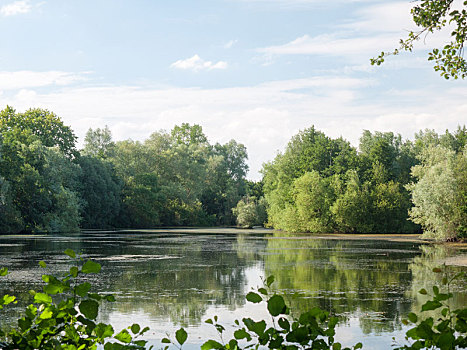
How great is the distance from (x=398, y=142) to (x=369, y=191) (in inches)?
1195

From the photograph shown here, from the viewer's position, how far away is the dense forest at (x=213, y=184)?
140ft

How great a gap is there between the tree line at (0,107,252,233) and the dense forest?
0.40ft

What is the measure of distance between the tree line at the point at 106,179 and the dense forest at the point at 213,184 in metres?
0.12

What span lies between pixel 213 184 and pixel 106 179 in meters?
26.3

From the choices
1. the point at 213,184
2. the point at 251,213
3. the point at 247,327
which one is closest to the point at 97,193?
the point at 251,213

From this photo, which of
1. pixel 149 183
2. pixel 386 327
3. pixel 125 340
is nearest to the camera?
pixel 125 340

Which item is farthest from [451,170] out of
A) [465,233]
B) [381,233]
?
[381,233]

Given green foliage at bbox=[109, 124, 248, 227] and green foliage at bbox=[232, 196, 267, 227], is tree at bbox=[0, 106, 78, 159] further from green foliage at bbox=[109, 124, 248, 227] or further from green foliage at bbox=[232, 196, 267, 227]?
green foliage at bbox=[232, 196, 267, 227]

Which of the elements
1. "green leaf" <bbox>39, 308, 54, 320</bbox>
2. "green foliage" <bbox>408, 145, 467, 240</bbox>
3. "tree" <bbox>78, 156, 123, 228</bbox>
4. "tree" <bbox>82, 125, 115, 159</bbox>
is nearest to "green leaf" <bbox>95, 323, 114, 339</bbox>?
"green leaf" <bbox>39, 308, 54, 320</bbox>

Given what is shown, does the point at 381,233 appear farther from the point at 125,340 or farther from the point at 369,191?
the point at 125,340

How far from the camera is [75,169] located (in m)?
58.5

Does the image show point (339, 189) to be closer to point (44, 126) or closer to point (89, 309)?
point (44, 126)

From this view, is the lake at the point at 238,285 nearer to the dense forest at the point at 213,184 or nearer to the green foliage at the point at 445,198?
the green foliage at the point at 445,198

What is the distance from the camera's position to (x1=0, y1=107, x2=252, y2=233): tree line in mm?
50562
